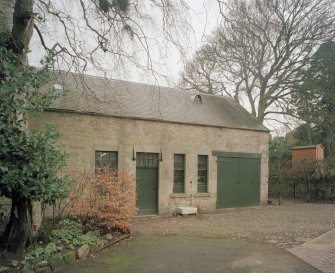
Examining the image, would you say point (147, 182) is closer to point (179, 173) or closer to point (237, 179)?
point (179, 173)

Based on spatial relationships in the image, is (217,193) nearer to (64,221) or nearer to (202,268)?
(64,221)

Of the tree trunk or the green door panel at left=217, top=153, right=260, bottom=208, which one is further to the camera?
the green door panel at left=217, top=153, right=260, bottom=208

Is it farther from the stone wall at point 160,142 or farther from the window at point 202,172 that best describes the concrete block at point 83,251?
the window at point 202,172

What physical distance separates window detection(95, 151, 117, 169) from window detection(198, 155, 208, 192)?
4567mm

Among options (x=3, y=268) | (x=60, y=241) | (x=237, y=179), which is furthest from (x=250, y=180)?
(x=3, y=268)

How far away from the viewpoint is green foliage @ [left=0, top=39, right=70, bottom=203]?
7484 mm

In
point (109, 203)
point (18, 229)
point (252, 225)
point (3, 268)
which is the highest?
point (109, 203)

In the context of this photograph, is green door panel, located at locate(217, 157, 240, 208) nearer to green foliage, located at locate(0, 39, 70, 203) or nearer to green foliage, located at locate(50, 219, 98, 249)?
green foliage, located at locate(50, 219, 98, 249)

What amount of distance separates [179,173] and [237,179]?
11.7ft

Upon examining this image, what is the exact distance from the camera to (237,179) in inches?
762

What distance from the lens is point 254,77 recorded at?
2750 cm

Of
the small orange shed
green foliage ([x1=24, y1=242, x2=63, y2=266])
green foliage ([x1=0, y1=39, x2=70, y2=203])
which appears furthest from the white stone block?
the small orange shed

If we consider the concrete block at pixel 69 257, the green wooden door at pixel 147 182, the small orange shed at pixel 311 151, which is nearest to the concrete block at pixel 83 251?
the concrete block at pixel 69 257

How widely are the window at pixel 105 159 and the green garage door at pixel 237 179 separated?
5340mm
